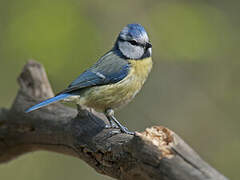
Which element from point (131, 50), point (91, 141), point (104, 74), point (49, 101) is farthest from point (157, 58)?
point (91, 141)

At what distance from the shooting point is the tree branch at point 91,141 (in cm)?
200

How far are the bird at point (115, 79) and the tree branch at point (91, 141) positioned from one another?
0.12 m

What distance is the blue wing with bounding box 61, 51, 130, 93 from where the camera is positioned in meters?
3.23

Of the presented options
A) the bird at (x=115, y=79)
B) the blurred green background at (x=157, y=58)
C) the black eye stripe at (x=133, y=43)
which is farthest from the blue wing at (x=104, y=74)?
the blurred green background at (x=157, y=58)

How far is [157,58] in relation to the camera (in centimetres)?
530

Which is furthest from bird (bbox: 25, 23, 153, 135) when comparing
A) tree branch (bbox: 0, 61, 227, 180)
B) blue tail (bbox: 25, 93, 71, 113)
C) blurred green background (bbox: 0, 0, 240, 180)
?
blurred green background (bbox: 0, 0, 240, 180)

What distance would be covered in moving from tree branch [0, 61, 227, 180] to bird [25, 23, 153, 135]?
0.12 meters

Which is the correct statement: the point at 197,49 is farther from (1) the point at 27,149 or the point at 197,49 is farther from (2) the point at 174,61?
(1) the point at 27,149

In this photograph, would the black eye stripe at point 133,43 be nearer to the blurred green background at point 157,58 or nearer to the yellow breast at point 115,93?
the yellow breast at point 115,93

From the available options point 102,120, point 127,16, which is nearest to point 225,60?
point 127,16

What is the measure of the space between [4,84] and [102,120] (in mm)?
2603

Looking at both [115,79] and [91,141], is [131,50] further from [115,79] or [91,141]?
[91,141]

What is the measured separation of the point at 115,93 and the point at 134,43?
452mm

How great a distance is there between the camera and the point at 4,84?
5.29m
